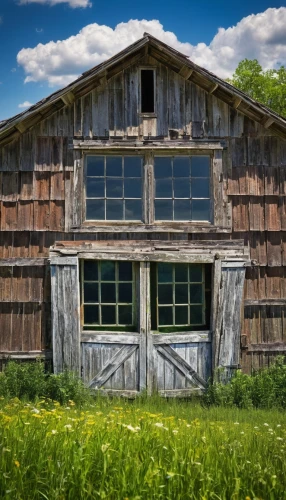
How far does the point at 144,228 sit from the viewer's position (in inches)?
380

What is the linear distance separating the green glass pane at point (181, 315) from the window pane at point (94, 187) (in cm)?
253

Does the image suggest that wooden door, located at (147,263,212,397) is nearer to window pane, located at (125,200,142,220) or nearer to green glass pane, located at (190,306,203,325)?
green glass pane, located at (190,306,203,325)

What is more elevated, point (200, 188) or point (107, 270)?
point (200, 188)

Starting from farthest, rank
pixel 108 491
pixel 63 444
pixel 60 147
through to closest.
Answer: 1. pixel 60 147
2. pixel 63 444
3. pixel 108 491

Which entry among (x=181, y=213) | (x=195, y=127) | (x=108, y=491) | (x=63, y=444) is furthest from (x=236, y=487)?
(x=195, y=127)

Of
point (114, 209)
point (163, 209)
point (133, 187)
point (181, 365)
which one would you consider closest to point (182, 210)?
point (163, 209)

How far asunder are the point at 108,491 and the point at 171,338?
5.73 metres

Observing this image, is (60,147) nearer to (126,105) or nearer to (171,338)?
(126,105)

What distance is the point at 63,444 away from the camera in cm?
441

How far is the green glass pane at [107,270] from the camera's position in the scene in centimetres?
965

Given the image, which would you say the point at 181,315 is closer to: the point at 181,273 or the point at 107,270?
the point at 181,273

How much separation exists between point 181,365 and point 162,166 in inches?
145

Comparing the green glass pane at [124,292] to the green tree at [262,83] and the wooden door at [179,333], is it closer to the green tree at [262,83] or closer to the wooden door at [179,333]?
the wooden door at [179,333]

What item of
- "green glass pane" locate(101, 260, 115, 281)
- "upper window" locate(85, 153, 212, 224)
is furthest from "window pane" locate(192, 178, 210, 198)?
"green glass pane" locate(101, 260, 115, 281)
